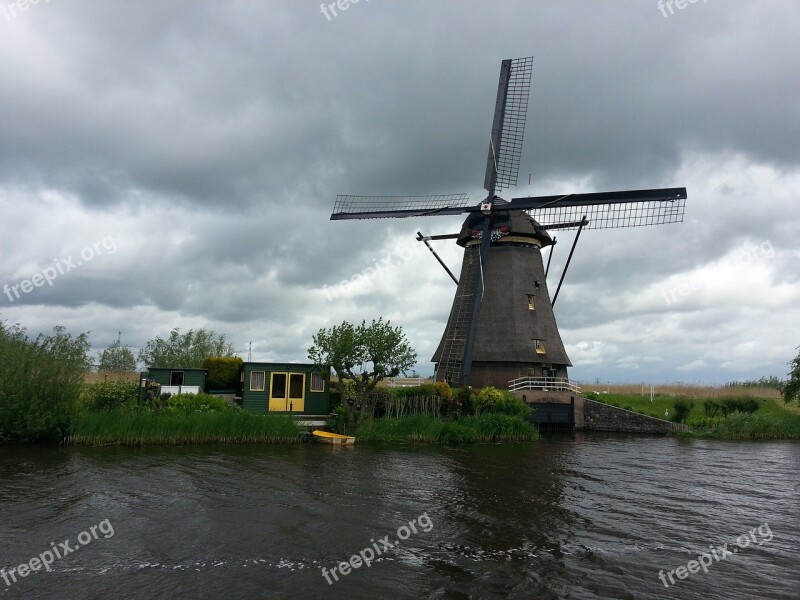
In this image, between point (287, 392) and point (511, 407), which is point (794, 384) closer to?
point (511, 407)

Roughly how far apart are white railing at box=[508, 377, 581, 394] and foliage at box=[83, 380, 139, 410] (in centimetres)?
1792

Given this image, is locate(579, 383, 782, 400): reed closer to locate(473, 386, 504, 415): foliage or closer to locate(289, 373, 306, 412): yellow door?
locate(473, 386, 504, 415): foliage

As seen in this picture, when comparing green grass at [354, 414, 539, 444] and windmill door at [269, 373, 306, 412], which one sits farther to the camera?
windmill door at [269, 373, 306, 412]

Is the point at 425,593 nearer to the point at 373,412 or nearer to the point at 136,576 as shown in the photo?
the point at 136,576

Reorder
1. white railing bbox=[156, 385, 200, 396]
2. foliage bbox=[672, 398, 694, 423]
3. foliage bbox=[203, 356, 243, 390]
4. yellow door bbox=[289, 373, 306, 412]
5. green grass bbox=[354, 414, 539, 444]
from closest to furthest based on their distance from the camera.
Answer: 1. green grass bbox=[354, 414, 539, 444]
2. white railing bbox=[156, 385, 200, 396]
3. yellow door bbox=[289, 373, 306, 412]
4. foliage bbox=[203, 356, 243, 390]
5. foliage bbox=[672, 398, 694, 423]

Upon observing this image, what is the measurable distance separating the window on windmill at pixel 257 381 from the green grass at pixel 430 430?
514cm

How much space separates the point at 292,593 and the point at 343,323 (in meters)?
17.3

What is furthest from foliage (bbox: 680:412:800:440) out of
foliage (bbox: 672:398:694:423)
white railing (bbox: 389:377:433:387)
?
white railing (bbox: 389:377:433:387)

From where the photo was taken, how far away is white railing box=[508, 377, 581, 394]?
99.2 ft

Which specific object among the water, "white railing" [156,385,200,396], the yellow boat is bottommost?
the water

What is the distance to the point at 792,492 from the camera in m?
14.8

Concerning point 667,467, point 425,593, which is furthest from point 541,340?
point 425,593

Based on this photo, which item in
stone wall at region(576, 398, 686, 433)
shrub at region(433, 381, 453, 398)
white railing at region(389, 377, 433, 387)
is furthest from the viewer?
stone wall at region(576, 398, 686, 433)

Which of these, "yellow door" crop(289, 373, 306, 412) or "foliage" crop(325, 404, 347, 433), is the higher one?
"yellow door" crop(289, 373, 306, 412)
